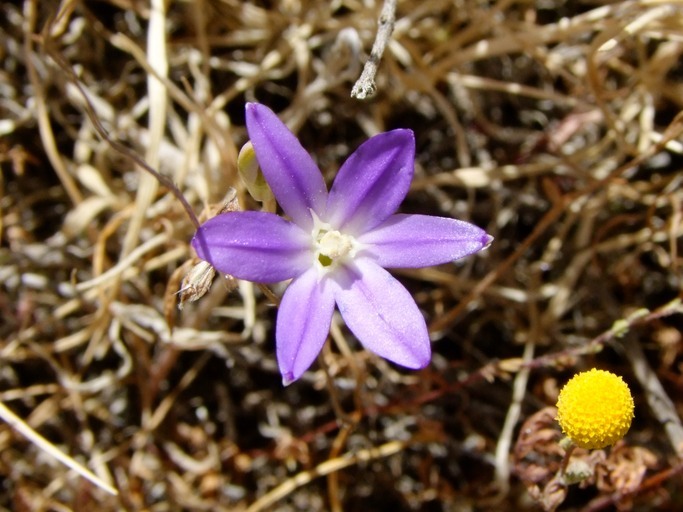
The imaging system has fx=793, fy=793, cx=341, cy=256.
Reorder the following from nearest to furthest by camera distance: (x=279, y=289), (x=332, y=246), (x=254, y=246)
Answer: (x=254, y=246) < (x=332, y=246) < (x=279, y=289)

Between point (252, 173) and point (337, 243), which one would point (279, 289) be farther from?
point (252, 173)

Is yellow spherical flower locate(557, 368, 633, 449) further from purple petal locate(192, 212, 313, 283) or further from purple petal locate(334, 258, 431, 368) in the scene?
purple petal locate(192, 212, 313, 283)

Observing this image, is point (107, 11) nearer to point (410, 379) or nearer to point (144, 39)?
point (144, 39)

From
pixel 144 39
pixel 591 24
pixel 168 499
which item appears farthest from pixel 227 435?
pixel 591 24

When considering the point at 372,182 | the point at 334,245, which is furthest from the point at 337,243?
the point at 372,182

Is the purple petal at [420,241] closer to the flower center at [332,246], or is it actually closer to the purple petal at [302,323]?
the flower center at [332,246]

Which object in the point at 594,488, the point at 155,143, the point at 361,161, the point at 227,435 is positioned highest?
the point at 361,161

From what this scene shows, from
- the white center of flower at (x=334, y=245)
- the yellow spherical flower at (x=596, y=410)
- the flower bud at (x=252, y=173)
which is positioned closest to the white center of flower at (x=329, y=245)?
the white center of flower at (x=334, y=245)
